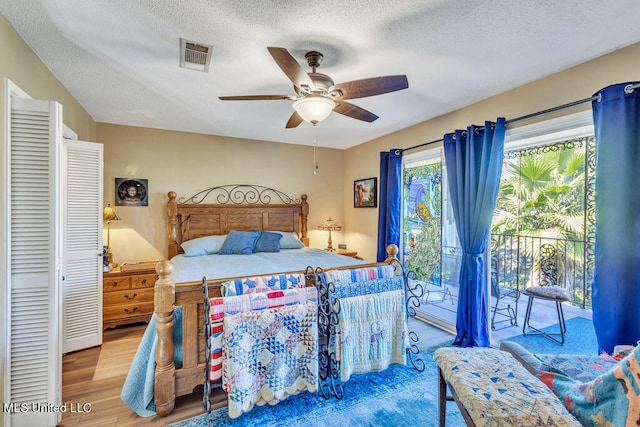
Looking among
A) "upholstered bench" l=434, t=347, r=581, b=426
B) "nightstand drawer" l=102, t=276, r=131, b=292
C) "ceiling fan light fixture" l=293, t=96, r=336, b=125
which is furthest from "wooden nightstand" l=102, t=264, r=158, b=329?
"upholstered bench" l=434, t=347, r=581, b=426

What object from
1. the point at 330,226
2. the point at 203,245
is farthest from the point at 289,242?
the point at 203,245

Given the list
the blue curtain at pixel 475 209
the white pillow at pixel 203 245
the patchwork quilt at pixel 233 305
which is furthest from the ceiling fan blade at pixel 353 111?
the white pillow at pixel 203 245

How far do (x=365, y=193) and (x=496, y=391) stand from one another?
12.5 feet

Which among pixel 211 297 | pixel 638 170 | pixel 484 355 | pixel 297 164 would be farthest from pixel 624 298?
pixel 297 164

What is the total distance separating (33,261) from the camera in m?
1.76

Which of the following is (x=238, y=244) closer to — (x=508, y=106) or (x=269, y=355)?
(x=269, y=355)

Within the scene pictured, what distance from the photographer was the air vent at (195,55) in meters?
2.02

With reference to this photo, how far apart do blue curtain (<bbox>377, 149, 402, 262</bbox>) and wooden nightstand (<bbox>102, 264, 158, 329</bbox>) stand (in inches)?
123

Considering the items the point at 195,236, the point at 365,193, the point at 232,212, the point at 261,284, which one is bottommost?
the point at 261,284

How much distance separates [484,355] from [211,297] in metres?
1.78

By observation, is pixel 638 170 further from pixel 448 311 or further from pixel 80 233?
pixel 80 233

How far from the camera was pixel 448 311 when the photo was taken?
12.6ft

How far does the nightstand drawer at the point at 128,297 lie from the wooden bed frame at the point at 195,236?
696mm

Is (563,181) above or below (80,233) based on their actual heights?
above
